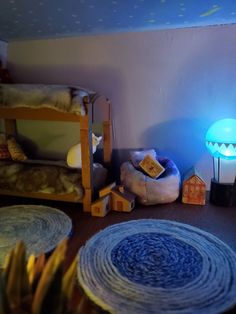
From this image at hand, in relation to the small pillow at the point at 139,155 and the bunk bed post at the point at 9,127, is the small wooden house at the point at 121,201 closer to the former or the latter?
the small pillow at the point at 139,155

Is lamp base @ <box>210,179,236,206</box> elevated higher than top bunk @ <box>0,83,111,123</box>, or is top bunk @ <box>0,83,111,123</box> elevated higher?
top bunk @ <box>0,83,111,123</box>

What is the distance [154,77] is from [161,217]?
0.95 meters

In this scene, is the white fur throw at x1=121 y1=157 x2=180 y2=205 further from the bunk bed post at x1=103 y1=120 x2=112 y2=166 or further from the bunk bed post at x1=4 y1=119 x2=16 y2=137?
the bunk bed post at x1=4 y1=119 x2=16 y2=137

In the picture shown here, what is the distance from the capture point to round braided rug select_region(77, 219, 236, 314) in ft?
2.84

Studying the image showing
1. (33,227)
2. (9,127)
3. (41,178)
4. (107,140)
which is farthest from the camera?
(9,127)

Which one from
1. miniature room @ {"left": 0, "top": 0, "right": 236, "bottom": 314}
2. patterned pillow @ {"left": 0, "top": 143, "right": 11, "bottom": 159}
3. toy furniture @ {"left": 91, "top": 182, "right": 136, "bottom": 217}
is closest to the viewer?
miniature room @ {"left": 0, "top": 0, "right": 236, "bottom": 314}

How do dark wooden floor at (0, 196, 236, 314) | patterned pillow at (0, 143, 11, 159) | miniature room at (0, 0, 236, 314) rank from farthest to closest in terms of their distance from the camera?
patterned pillow at (0, 143, 11, 159) < dark wooden floor at (0, 196, 236, 314) < miniature room at (0, 0, 236, 314)

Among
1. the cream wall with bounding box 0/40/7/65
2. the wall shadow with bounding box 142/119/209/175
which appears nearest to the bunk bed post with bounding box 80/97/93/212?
the wall shadow with bounding box 142/119/209/175

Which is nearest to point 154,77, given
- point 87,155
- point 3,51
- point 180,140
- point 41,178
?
point 180,140

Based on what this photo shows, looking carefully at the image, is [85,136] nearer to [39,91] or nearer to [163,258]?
[39,91]

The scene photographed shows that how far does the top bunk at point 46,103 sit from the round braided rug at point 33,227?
21.2 inches

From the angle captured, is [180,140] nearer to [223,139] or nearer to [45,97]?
[223,139]

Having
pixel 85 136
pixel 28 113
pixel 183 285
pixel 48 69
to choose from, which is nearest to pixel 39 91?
pixel 28 113

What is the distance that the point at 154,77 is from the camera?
1.83m
